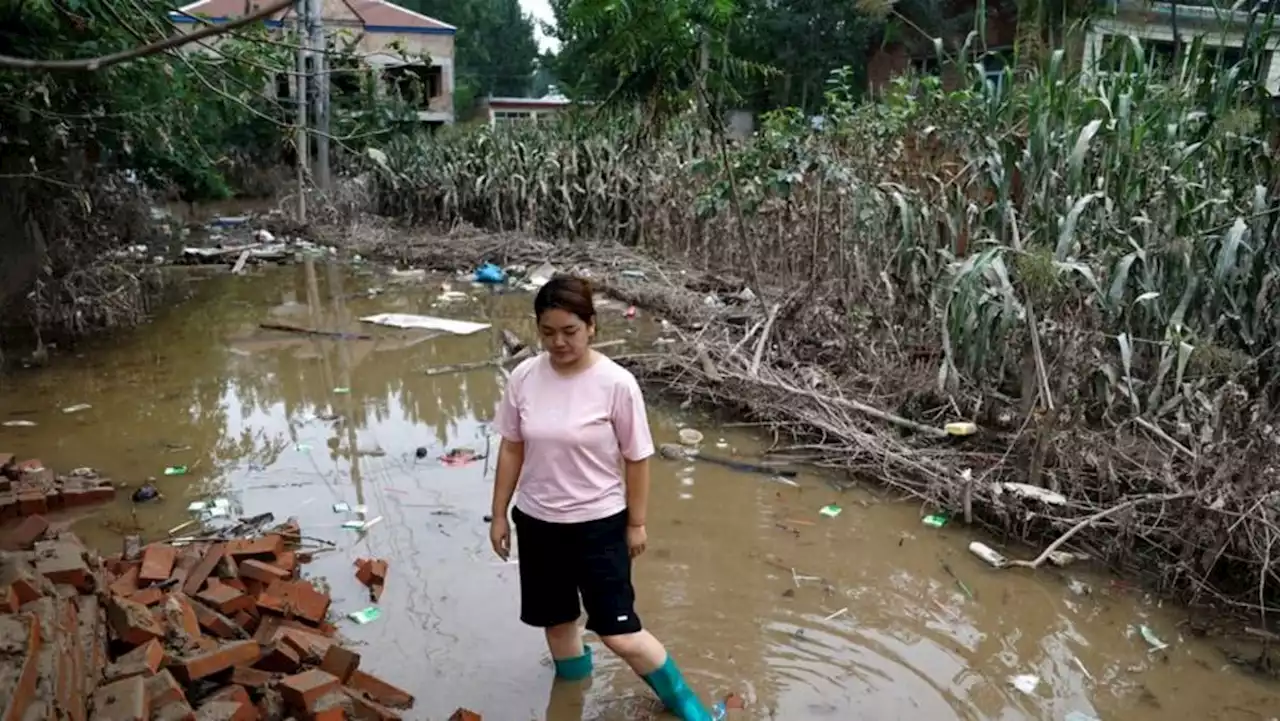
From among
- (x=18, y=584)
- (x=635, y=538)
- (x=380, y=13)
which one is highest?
(x=380, y=13)

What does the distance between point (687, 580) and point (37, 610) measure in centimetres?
234

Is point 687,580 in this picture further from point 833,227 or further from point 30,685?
point 833,227

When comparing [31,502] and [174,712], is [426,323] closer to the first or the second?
[31,502]

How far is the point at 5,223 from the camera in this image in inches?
320

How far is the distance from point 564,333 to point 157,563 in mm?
2064

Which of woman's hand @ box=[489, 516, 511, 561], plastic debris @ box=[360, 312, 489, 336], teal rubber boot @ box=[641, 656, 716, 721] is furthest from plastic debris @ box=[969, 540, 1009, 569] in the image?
plastic debris @ box=[360, 312, 489, 336]

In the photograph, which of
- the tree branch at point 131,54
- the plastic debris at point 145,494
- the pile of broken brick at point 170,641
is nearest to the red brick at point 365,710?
the pile of broken brick at point 170,641

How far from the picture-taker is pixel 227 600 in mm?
3293

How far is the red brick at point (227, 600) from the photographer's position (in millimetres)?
3295

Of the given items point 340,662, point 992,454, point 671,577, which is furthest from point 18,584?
point 992,454

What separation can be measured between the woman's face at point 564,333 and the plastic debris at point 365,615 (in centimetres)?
164

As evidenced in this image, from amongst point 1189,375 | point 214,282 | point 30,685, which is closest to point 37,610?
point 30,685

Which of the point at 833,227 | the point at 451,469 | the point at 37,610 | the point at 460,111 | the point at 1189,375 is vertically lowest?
the point at 451,469

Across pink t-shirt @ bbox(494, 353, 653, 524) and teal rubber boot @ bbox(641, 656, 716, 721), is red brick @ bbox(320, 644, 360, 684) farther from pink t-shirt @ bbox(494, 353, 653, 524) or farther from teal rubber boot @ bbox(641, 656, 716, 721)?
teal rubber boot @ bbox(641, 656, 716, 721)
